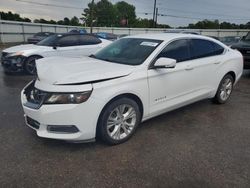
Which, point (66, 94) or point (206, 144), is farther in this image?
point (206, 144)

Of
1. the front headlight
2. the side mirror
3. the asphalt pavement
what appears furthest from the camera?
the side mirror

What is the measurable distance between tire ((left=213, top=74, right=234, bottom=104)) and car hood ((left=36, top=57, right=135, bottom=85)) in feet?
8.67

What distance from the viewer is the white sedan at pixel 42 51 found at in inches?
334

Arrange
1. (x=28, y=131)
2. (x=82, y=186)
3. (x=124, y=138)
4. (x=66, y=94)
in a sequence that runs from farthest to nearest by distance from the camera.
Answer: (x=28, y=131) → (x=124, y=138) → (x=66, y=94) → (x=82, y=186)

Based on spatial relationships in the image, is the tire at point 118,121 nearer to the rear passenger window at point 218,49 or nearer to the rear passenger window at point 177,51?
the rear passenger window at point 177,51

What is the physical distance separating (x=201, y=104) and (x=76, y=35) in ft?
19.2

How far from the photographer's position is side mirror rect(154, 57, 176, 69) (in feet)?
12.3

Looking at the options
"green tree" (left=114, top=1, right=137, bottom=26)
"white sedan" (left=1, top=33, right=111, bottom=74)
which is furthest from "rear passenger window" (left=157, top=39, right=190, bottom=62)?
"green tree" (left=114, top=1, right=137, bottom=26)

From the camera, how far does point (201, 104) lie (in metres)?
5.66

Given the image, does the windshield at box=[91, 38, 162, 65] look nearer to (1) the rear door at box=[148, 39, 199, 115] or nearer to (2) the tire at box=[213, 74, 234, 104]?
(1) the rear door at box=[148, 39, 199, 115]

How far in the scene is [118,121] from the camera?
359cm

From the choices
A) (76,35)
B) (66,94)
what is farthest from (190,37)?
(76,35)

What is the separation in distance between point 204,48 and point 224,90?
1230 mm

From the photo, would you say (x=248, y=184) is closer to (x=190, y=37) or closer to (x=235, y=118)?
(x=235, y=118)
